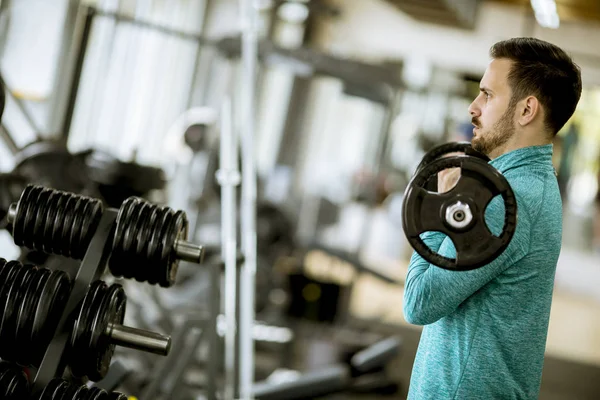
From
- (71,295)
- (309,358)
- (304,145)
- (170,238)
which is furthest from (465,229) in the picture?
(304,145)

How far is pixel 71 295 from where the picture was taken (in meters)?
1.98

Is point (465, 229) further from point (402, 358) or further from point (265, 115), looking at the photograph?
point (265, 115)

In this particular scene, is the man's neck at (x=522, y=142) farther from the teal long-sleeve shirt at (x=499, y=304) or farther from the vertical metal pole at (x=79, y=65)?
Result: the vertical metal pole at (x=79, y=65)

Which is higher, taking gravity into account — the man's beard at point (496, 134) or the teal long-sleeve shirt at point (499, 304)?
the man's beard at point (496, 134)

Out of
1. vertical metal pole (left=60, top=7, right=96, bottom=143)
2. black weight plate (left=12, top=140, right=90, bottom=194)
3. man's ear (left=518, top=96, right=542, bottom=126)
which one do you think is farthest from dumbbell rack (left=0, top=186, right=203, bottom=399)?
vertical metal pole (left=60, top=7, right=96, bottom=143)

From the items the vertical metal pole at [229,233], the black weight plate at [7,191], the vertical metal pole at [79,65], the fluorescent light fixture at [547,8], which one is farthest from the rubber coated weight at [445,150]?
the fluorescent light fixture at [547,8]

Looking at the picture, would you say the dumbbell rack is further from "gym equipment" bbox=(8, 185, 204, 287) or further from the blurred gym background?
the blurred gym background

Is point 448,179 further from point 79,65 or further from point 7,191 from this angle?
point 79,65

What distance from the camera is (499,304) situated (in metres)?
1.58

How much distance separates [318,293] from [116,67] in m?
2.41

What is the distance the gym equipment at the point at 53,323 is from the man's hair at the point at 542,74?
103cm

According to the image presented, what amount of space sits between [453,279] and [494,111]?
35 cm

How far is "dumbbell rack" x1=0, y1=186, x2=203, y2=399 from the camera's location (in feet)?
6.32

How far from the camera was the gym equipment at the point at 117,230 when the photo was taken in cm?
203
